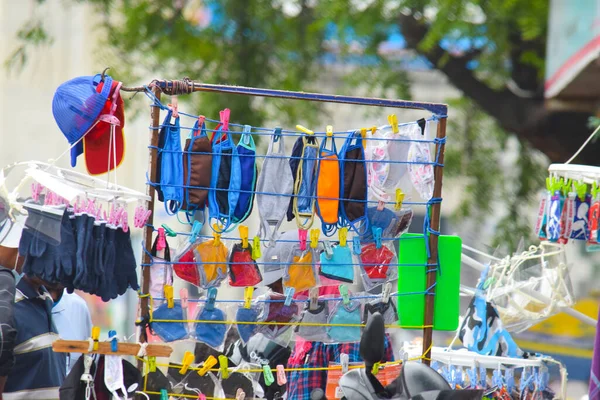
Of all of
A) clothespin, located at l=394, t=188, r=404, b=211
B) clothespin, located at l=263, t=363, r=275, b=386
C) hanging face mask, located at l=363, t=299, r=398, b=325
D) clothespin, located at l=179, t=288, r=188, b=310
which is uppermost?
Result: clothespin, located at l=394, t=188, r=404, b=211

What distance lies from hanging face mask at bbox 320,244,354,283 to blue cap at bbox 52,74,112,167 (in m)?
1.15

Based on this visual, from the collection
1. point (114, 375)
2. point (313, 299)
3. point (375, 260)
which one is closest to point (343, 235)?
point (375, 260)

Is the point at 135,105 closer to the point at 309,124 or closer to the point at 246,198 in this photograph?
the point at 309,124

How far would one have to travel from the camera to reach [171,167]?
3.61 metres

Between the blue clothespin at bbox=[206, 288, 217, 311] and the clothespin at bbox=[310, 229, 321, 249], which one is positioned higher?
the clothespin at bbox=[310, 229, 321, 249]

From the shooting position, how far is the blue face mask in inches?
147

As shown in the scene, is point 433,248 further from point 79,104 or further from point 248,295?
point 79,104

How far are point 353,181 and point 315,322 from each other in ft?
2.11

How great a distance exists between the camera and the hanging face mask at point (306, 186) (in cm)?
372

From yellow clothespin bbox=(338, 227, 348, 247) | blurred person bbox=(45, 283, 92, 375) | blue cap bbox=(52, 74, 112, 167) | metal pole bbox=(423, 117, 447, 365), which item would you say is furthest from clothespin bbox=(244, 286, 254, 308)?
blurred person bbox=(45, 283, 92, 375)

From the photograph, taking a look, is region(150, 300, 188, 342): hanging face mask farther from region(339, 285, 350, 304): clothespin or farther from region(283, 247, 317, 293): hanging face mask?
region(339, 285, 350, 304): clothespin

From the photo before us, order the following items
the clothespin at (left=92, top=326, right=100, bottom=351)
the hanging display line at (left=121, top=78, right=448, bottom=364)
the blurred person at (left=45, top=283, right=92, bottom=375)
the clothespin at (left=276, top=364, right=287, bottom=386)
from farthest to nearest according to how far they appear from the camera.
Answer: the blurred person at (left=45, top=283, right=92, bottom=375) → the clothespin at (left=276, top=364, right=287, bottom=386) → the hanging display line at (left=121, top=78, right=448, bottom=364) → the clothespin at (left=92, top=326, right=100, bottom=351)

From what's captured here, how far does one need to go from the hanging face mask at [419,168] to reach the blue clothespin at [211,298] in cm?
101

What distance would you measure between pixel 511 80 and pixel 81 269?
591cm
